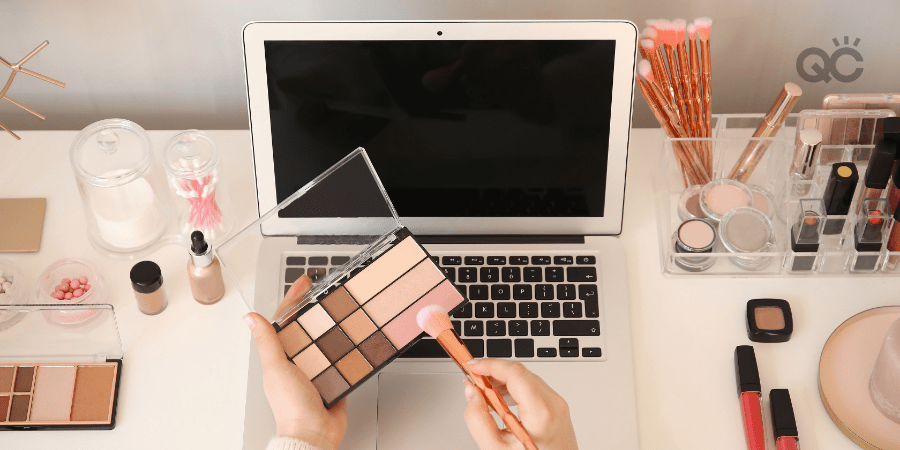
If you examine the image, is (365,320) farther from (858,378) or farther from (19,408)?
(858,378)

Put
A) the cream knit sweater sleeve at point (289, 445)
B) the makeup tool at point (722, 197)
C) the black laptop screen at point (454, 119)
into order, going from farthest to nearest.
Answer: the makeup tool at point (722, 197) < the black laptop screen at point (454, 119) < the cream knit sweater sleeve at point (289, 445)

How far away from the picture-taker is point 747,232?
1.09m

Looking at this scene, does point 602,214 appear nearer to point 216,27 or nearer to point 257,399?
point 257,399

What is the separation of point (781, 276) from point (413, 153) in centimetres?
53

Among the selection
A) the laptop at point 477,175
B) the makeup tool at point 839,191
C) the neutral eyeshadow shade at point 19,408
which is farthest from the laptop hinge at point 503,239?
the neutral eyeshadow shade at point 19,408

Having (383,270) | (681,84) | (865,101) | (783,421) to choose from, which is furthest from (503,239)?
(865,101)

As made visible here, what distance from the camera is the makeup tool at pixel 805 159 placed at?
3.45 feet

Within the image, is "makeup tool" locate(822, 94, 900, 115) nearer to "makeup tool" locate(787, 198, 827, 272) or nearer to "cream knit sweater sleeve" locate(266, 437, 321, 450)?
"makeup tool" locate(787, 198, 827, 272)

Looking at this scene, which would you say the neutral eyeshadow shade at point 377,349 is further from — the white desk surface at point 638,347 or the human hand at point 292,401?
the white desk surface at point 638,347

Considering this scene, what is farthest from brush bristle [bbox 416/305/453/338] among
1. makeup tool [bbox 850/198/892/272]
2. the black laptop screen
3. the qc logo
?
the qc logo

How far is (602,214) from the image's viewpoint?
3.64 feet

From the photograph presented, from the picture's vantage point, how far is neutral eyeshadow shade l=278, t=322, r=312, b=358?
0.94 m

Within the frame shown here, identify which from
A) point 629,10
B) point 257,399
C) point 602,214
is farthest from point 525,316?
point 629,10

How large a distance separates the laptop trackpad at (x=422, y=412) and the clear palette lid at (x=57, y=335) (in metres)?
0.35
